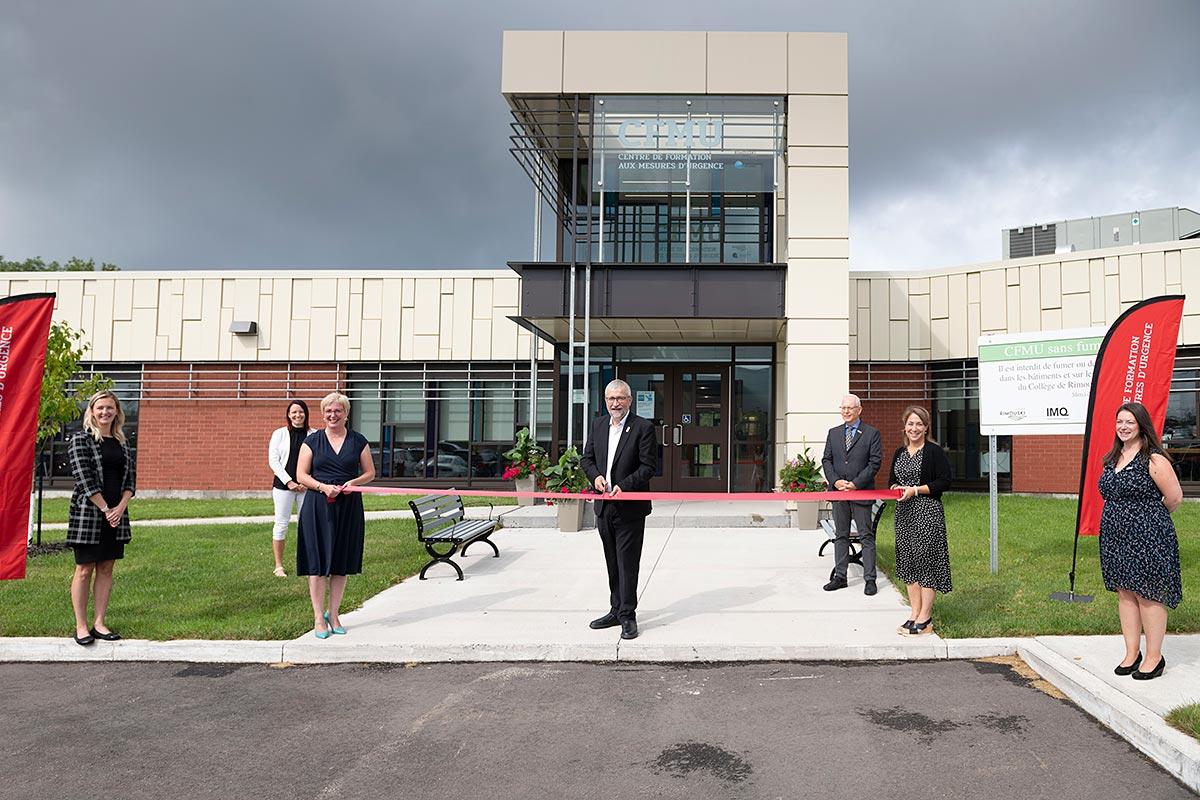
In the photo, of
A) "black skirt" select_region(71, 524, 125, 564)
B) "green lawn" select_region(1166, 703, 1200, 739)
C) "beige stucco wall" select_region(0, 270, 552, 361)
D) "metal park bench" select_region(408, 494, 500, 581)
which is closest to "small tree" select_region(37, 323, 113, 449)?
"metal park bench" select_region(408, 494, 500, 581)

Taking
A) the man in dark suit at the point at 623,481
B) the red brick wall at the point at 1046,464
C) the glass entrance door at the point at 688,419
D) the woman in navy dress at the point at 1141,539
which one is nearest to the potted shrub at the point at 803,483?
the glass entrance door at the point at 688,419

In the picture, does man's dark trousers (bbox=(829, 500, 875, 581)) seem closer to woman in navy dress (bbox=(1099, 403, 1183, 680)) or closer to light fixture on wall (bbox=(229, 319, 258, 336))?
woman in navy dress (bbox=(1099, 403, 1183, 680))

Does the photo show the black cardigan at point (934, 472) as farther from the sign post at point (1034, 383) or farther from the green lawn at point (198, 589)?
the green lawn at point (198, 589)

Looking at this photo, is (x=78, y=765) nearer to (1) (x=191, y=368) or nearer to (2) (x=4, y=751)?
(2) (x=4, y=751)

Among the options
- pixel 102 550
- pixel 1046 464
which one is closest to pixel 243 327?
pixel 102 550

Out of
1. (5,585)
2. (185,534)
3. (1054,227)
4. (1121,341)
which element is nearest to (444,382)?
(185,534)

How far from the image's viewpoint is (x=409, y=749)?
4.02 meters

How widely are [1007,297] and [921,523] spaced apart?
13496 millimetres

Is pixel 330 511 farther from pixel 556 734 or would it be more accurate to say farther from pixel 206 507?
pixel 206 507

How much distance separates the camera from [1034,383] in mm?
8586

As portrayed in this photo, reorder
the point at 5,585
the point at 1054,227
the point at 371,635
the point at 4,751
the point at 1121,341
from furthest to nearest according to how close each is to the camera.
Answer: the point at 1054,227
the point at 5,585
the point at 1121,341
the point at 371,635
the point at 4,751

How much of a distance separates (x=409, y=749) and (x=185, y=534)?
919 cm

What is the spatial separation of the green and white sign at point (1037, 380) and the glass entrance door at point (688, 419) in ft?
26.4

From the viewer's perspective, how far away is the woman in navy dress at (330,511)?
19.1 ft
